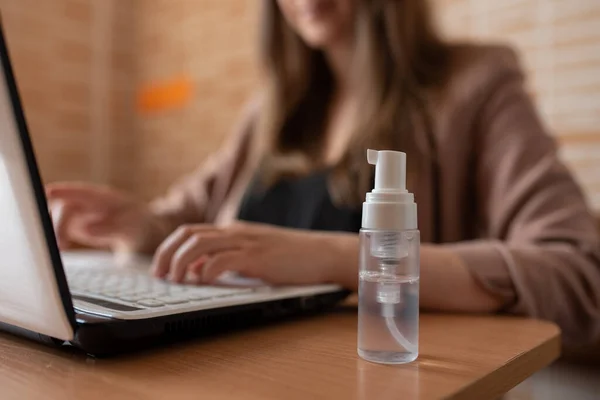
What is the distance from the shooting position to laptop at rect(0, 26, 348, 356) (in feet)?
1.02

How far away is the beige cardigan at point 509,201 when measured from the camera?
0.60 m

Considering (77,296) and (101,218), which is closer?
(77,296)

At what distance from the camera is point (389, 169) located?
1.27ft

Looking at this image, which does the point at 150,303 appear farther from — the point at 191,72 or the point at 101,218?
the point at 191,72

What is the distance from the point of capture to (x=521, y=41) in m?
1.19

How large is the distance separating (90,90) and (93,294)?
162 centimetres

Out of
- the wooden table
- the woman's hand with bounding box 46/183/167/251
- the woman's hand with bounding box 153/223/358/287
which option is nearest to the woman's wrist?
the woman's hand with bounding box 153/223/358/287

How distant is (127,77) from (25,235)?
1844 mm

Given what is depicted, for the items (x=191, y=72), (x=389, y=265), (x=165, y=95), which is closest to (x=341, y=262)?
(x=389, y=265)

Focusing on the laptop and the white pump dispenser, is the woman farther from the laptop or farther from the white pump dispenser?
the white pump dispenser

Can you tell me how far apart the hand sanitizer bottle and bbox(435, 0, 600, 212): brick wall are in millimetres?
827

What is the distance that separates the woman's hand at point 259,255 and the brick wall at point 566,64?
70 centimetres

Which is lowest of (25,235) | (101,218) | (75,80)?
(101,218)

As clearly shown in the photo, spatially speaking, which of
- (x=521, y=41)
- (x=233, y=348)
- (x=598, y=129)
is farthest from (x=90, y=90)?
(x=233, y=348)
